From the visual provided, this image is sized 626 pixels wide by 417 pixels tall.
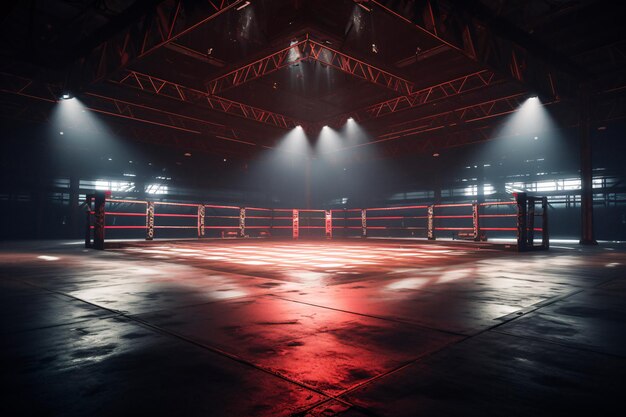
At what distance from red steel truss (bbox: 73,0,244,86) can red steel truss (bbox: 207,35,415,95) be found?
7.94ft

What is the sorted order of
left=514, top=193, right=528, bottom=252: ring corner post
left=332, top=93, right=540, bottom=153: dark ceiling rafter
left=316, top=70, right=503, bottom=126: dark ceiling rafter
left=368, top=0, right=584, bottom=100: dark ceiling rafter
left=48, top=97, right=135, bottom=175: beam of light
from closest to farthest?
1. left=368, top=0, right=584, bottom=100: dark ceiling rafter
2. left=514, top=193, right=528, bottom=252: ring corner post
3. left=316, top=70, right=503, bottom=126: dark ceiling rafter
4. left=332, top=93, right=540, bottom=153: dark ceiling rafter
5. left=48, top=97, right=135, bottom=175: beam of light

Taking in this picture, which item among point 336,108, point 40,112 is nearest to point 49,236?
point 40,112

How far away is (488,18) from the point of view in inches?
298

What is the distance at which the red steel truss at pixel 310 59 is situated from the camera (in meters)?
8.98

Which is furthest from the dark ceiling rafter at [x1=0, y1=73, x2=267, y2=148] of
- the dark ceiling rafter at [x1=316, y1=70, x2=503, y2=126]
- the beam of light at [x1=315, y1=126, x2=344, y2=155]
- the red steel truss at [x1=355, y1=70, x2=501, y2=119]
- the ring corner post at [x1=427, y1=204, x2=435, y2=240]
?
the ring corner post at [x1=427, y1=204, x2=435, y2=240]

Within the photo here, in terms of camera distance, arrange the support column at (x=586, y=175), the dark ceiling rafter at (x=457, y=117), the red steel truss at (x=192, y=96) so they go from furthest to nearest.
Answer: the dark ceiling rafter at (x=457, y=117), the support column at (x=586, y=175), the red steel truss at (x=192, y=96)

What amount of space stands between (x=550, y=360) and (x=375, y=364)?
0.79 m

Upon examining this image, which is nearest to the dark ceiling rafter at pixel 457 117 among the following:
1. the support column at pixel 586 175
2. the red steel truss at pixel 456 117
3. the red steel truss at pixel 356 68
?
the red steel truss at pixel 456 117

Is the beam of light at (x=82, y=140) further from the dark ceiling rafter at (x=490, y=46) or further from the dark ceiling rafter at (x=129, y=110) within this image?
the dark ceiling rafter at (x=490, y=46)

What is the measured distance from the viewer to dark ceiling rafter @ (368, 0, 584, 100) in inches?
280

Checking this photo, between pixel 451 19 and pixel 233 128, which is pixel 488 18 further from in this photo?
pixel 233 128

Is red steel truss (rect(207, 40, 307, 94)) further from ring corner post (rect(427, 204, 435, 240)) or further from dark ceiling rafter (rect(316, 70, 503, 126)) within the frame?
ring corner post (rect(427, 204, 435, 240))

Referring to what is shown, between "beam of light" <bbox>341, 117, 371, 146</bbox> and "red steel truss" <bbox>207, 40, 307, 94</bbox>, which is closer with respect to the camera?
"red steel truss" <bbox>207, 40, 307, 94</bbox>

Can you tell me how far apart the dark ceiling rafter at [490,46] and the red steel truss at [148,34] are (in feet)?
10.6
